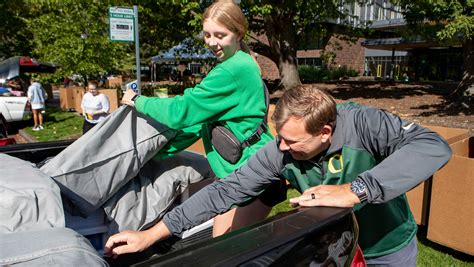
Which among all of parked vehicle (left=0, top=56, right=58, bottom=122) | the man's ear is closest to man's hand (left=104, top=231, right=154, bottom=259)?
Result: the man's ear

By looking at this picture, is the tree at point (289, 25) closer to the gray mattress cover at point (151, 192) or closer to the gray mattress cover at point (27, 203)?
the gray mattress cover at point (151, 192)

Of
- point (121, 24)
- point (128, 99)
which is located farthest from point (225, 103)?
point (121, 24)

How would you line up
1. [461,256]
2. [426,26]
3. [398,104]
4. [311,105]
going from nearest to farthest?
[311,105] < [461,256] < [426,26] < [398,104]

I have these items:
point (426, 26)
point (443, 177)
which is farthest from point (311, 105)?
point (426, 26)

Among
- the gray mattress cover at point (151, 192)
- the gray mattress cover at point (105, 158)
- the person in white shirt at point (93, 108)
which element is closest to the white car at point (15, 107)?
the person in white shirt at point (93, 108)

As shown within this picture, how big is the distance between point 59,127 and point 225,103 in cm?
1139

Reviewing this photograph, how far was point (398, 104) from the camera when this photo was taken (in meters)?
13.7

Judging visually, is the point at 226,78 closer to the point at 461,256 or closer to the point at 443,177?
the point at 443,177

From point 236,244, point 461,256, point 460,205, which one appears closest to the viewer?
point 236,244

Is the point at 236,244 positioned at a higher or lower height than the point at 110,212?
higher

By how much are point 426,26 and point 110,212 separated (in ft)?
41.3

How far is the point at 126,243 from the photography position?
190 cm

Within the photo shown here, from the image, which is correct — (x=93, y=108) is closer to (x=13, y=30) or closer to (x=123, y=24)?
(x=123, y=24)

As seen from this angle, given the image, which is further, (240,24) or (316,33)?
(316,33)
